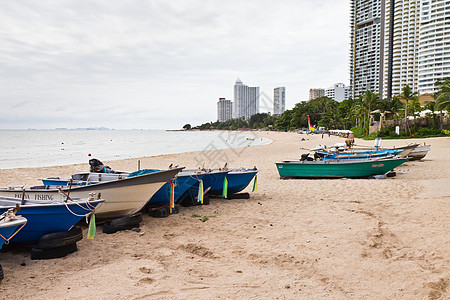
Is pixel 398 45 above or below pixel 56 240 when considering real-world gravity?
above

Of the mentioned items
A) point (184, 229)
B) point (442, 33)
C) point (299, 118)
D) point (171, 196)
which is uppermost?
point (442, 33)

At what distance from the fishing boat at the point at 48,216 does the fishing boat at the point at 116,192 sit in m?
0.95

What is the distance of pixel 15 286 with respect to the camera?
173 inches

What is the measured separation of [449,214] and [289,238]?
3.95 metres

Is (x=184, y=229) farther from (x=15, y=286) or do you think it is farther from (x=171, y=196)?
(x=15, y=286)

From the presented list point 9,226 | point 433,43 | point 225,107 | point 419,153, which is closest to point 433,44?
point 433,43

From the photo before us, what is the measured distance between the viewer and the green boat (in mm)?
13461

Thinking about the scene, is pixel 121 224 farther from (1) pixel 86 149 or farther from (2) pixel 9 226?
(1) pixel 86 149

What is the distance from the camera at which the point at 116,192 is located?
22.2 ft

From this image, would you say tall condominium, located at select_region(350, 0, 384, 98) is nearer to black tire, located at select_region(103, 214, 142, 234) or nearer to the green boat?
the green boat

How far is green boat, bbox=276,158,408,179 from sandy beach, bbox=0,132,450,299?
14.6 ft

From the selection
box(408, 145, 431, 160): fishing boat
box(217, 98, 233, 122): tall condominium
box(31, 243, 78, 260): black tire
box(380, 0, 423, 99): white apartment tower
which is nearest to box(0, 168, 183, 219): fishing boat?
box(31, 243, 78, 260): black tire

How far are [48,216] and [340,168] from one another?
A: 11.4 m

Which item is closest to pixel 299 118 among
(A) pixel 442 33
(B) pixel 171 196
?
(A) pixel 442 33
